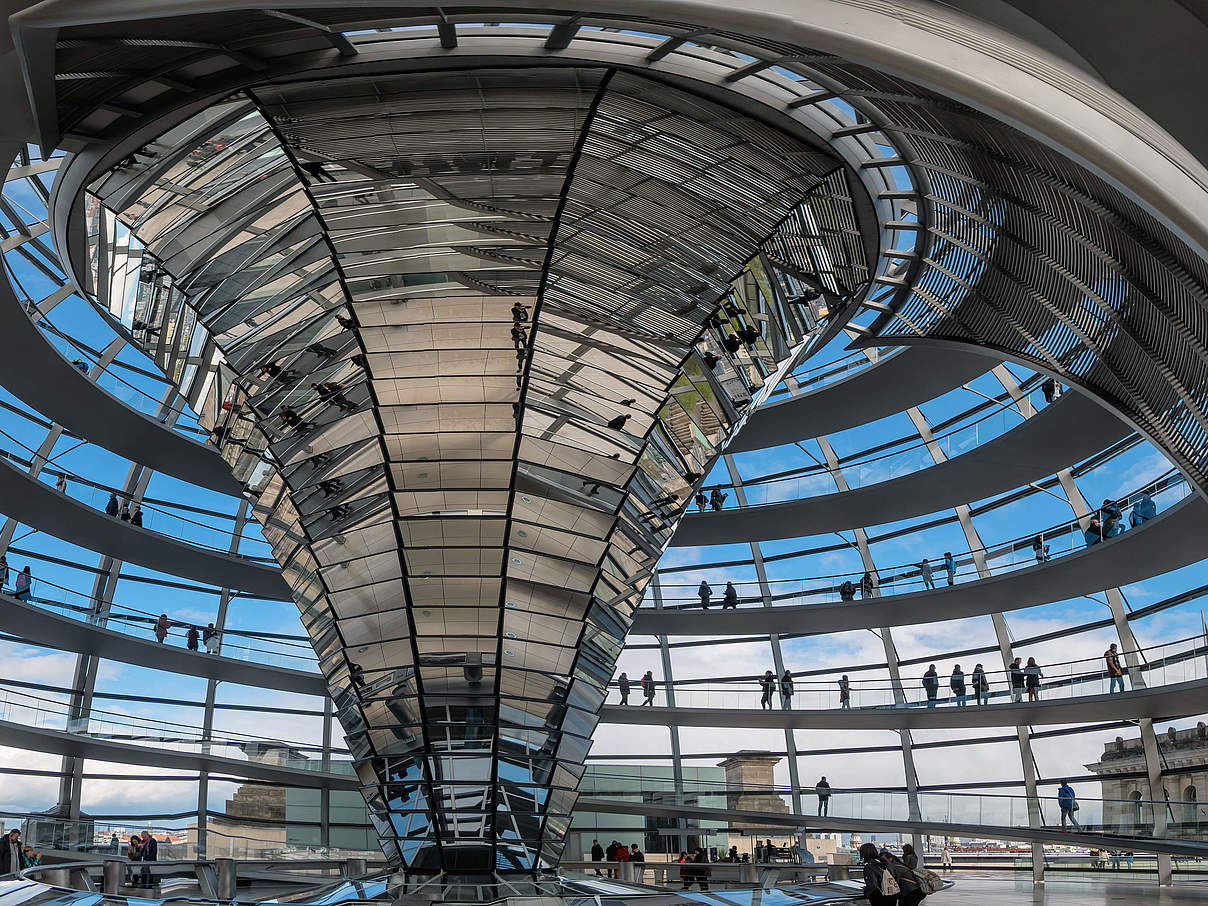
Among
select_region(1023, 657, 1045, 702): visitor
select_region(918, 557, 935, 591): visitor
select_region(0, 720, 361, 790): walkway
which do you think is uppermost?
select_region(918, 557, 935, 591): visitor

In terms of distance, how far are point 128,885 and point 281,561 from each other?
20.5ft

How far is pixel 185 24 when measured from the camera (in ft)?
36.7

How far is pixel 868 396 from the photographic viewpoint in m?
29.4

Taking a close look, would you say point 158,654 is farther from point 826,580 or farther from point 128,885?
point 826,580

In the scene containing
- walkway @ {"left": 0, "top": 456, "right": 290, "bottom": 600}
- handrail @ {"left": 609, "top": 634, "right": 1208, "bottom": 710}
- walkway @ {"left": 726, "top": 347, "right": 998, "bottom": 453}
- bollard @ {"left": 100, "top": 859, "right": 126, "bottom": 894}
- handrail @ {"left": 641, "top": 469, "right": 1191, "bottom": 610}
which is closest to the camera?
bollard @ {"left": 100, "top": 859, "right": 126, "bottom": 894}

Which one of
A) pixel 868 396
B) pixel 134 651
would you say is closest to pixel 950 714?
pixel 868 396

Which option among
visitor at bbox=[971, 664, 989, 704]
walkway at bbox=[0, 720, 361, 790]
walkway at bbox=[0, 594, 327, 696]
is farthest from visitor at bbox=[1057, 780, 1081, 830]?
walkway at bbox=[0, 720, 361, 790]

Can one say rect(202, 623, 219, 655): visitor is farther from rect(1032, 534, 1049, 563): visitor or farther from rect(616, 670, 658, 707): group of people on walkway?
rect(1032, 534, 1049, 563): visitor

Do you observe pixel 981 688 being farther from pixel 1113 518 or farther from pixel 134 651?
pixel 134 651

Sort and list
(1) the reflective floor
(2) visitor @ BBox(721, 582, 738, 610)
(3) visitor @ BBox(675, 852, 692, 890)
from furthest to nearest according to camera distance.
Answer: (2) visitor @ BBox(721, 582, 738, 610) → (3) visitor @ BBox(675, 852, 692, 890) → (1) the reflective floor

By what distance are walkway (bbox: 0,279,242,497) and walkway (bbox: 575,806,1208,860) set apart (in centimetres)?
1440

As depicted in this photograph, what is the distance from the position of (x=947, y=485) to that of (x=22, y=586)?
25.3 m

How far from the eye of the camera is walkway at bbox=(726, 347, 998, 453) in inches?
1063

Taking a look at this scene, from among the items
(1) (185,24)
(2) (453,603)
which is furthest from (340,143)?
(2) (453,603)
